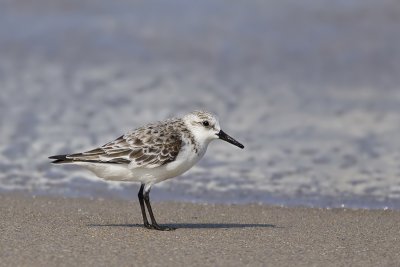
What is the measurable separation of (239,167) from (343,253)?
11.1 ft

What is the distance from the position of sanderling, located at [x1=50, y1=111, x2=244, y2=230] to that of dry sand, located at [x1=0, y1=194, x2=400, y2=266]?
41 centimetres

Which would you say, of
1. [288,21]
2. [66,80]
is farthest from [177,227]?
[288,21]

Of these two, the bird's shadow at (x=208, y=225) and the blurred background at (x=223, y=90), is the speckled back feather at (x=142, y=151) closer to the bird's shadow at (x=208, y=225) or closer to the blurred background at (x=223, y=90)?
the bird's shadow at (x=208, y=225)

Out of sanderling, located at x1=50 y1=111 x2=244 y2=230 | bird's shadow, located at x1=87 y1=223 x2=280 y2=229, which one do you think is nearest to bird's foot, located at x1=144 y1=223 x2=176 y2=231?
sanderling, located at x1=50 y1=111 x2=244 y2=230

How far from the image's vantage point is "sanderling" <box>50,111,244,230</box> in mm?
7730

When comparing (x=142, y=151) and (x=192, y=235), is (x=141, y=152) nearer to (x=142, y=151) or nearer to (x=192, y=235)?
(x=142, y=151)

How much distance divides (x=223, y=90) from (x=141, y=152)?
6.19 meters

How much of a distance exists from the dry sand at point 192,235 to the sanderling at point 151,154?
0.41 metres

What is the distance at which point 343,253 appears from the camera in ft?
23.1

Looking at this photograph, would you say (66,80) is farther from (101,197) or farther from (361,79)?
(101,197)

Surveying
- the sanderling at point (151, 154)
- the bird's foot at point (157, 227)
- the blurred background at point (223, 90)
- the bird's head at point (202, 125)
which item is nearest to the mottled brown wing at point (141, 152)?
the sanderling at point (151, 154)

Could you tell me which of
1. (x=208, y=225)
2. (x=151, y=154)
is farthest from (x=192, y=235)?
(x=151, y=154)

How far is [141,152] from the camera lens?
779 cm

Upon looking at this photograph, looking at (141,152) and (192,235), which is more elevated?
(141,152)
